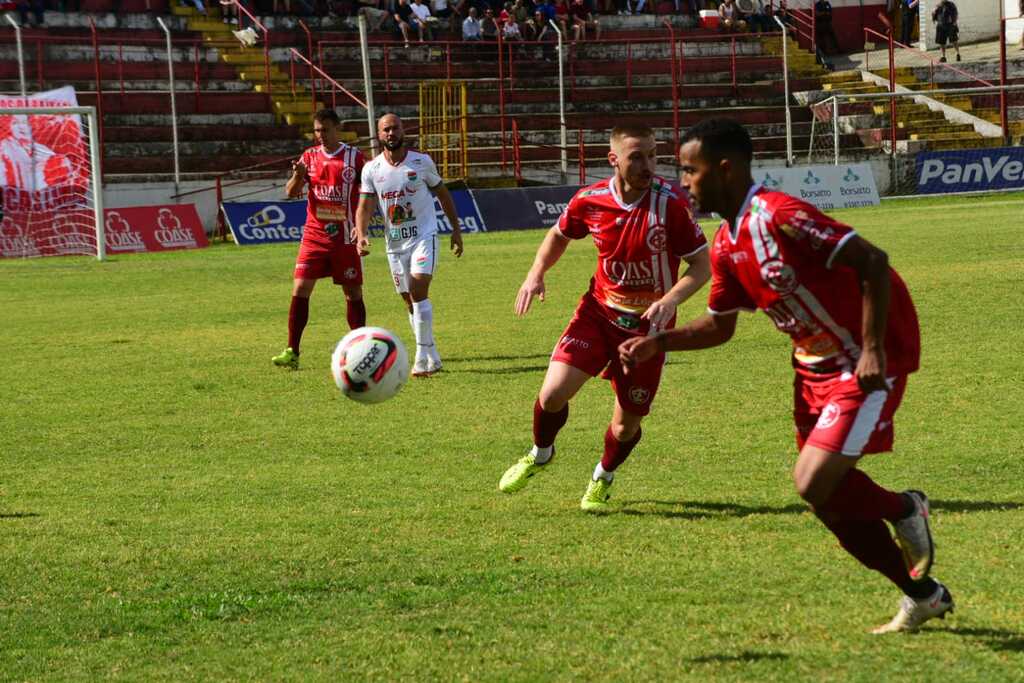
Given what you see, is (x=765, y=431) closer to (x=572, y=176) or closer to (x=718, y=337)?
(x=718, y=337)

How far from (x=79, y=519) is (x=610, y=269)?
3.09 metres

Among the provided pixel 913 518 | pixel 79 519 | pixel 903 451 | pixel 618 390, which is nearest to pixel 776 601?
pixel 913 518

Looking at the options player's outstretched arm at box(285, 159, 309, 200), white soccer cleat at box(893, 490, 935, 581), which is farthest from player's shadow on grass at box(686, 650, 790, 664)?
player's outstretched arm at box(285, 159, 309, 200)

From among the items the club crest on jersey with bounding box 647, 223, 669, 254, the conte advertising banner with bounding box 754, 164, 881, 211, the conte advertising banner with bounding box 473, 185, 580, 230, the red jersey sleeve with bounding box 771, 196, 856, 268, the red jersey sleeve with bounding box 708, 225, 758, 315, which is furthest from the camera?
the conte advertising banner with bounding box 754, 164, 881, 211

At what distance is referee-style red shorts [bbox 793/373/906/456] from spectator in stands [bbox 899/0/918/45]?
49.7 metres

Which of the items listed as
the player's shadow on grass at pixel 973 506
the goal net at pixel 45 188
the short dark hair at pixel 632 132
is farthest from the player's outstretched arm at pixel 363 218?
the goal net at pixel 45 188

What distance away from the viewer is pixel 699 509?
24.3 ft

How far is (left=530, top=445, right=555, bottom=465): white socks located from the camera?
26.0ft

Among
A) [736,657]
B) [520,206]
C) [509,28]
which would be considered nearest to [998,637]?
[736,657]

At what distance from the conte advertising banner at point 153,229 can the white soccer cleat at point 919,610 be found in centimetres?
2637

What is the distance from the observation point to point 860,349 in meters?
5.07

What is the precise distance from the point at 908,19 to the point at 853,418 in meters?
50.2

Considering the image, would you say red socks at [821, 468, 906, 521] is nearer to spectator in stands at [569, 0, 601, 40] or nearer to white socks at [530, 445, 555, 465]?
white socks at [530, 445, 555, 465]

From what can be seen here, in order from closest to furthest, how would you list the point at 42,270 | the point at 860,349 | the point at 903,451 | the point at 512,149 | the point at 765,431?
1. the point at 860,349
2. the point at 903,451
3. the point at 765,431
4. the point at 42,270
5. the point at 512,149
